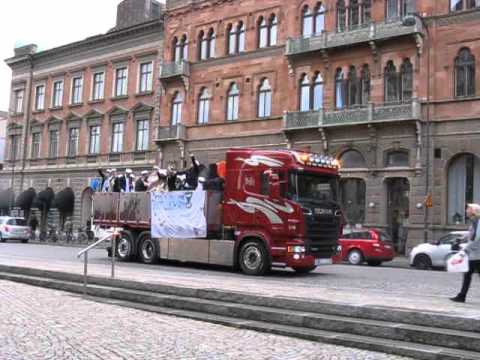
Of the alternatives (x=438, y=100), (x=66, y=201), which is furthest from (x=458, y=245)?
(x=66, y=201)

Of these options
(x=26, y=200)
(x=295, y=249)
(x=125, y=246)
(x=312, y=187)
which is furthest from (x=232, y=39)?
(x=295, y=249)

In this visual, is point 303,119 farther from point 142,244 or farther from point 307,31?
point 142,244

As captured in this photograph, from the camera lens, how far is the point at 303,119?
116ft

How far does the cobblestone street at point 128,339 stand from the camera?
809cm

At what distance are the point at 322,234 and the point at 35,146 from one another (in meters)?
41.2

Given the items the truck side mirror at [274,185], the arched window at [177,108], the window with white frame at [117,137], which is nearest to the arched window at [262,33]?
the arched window at [177,108]

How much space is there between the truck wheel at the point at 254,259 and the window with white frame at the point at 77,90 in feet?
115

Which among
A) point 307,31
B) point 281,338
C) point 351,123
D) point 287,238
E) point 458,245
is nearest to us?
point 281,338

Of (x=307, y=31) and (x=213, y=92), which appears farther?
(x=213, y=92)

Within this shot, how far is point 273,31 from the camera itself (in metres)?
38.2

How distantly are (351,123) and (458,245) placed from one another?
11.2m

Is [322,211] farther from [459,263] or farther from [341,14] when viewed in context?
[341,14]

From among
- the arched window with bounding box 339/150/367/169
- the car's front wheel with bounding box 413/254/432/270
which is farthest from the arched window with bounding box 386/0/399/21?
the car's front wheel with bounding box 413/254/432/270

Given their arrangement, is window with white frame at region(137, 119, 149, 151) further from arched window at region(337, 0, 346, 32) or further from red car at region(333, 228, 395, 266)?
red car at region(333, 228, 395, 266)
